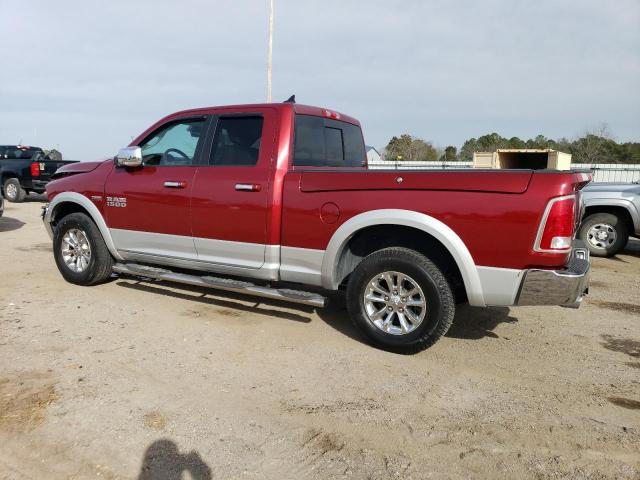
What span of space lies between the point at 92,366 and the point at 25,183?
14.1m

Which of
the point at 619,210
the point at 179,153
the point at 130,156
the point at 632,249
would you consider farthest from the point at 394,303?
the point at 632,249

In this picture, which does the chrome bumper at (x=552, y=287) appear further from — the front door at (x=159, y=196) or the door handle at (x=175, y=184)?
the door handle at (x=175, y=184)

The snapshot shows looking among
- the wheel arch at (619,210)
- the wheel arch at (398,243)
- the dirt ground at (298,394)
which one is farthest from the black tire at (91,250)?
the wheel arch at (619,210)

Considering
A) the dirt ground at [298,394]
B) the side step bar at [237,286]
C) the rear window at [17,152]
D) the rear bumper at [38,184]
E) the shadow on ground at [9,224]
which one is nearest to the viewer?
the dirt ground at [298,394]

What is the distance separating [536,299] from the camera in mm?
3418

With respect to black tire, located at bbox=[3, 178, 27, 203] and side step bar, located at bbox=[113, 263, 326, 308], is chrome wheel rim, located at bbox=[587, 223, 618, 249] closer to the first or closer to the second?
side step bar, located at bbox=[113, 263, 326, 308]

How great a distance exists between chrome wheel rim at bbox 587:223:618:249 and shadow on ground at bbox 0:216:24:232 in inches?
436

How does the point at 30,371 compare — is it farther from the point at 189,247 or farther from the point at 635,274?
the point at 635,274

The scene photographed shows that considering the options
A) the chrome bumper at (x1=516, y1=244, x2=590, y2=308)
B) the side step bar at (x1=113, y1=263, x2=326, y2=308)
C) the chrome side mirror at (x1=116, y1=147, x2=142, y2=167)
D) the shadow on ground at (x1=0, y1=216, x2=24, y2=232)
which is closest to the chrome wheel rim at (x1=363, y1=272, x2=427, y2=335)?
the side step bar at (x1=113, y1=263, x2=326, y2=308)

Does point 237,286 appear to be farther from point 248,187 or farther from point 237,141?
point 237,141

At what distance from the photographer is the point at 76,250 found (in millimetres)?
5703

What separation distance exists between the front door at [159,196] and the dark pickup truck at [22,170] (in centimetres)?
1126

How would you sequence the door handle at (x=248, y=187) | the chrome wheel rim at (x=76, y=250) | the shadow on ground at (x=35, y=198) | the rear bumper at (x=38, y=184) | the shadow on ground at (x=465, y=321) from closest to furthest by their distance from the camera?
the door handle at (x=248, y=187)
the shadow on ground at (x=465, y=321)
the chrome wheel rim at (x=76, y=250)
the rear bumper at (x=38, y=184)
the shadow on ground at (x=35, y=198)

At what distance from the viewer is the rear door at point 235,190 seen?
171 inches
